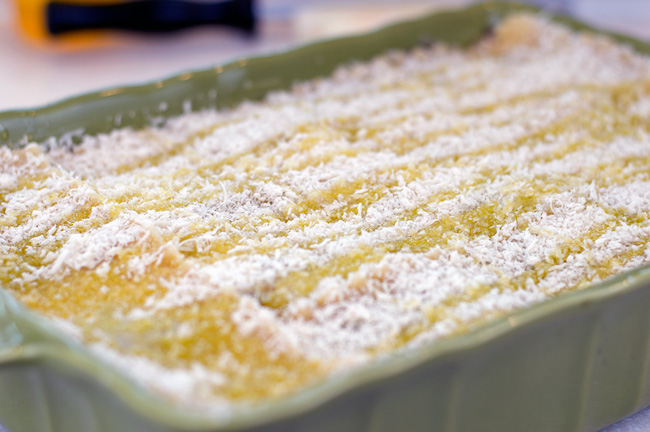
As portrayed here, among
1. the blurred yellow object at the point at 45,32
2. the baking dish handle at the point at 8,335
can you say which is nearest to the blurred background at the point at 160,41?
the blurred yellow object at the point at 45,32

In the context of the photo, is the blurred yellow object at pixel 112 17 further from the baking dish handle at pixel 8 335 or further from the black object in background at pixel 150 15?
the baking dish handle at pixel 8 335

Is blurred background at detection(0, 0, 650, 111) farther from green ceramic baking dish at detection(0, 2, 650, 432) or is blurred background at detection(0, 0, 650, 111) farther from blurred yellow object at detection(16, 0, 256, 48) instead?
green ceramic baking dish at detection(0, 2, 650, 432)

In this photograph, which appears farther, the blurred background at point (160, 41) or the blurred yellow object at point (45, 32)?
the blurred yellow object at point (45, 32)

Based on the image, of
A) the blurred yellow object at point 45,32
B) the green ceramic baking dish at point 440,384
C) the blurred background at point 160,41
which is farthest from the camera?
the blurred yellow object at point 45,32

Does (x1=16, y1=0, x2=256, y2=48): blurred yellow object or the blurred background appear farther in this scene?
(x1=16, y1=0, x2=256, y2=48): blurred yellow object

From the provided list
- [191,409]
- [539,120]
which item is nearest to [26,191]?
[191,409]

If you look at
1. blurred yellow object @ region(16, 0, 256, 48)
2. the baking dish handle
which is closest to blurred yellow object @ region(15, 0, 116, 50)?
blurred yellow object @ region(16, 0, 256, 48)
